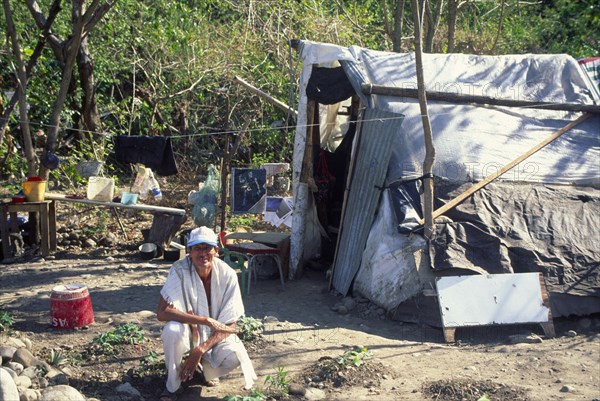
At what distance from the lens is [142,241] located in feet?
32.4

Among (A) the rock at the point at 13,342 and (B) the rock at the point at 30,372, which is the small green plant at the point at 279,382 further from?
(A) the rock at the point at 13,342

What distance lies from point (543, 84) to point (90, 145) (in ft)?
23.7

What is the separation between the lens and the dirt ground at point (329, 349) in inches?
203

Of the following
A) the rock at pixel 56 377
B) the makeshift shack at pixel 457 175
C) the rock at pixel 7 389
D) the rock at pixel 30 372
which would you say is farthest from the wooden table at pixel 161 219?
the rock at pixel 7 389

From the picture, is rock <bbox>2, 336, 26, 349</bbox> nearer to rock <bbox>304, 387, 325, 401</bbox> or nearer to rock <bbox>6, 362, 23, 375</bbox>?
rock <bbox>6, 362, 23, 375</bbox>

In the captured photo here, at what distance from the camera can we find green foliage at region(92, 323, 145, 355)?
5699 millimetres

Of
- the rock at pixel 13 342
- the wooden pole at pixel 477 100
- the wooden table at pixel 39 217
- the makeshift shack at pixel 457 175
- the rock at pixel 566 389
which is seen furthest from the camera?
the wooden table at pixel 39 217

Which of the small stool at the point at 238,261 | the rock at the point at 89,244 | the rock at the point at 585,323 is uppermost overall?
the small stool at the point at 238,261

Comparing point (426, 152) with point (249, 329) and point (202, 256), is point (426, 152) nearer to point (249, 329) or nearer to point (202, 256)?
point (249, 329)

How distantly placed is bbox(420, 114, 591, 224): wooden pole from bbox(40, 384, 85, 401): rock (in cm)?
365

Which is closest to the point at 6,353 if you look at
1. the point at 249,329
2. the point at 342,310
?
the point at 249,329

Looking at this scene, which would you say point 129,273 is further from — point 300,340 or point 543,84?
point 543,84

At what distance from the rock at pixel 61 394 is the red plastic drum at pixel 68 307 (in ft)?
5.19

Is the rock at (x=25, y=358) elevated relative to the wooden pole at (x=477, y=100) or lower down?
lower down
